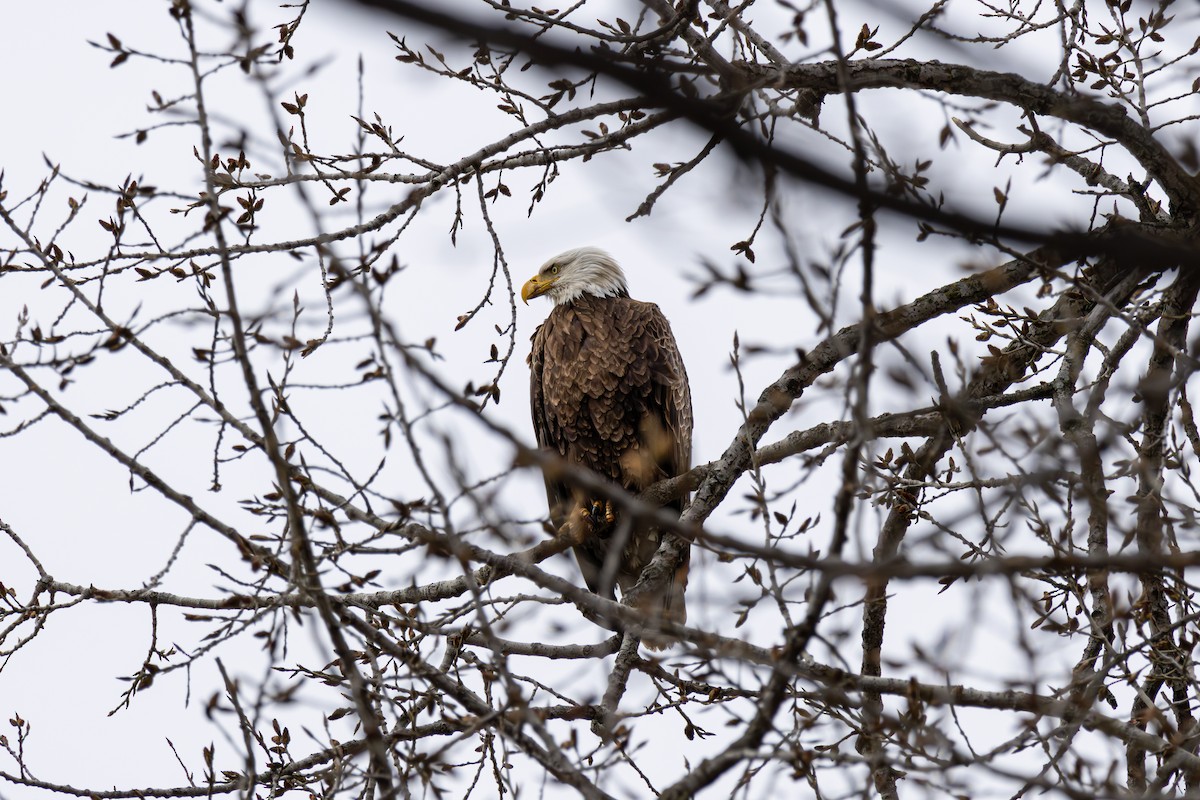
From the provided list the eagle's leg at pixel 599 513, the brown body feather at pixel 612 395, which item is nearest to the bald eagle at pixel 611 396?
the brown body feather at pixel 612 395

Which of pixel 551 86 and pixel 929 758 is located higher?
pixel 551 86

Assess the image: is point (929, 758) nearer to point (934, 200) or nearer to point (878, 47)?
point (934, 200)

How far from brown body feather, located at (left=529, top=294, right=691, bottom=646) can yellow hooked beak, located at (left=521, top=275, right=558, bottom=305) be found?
37 cm

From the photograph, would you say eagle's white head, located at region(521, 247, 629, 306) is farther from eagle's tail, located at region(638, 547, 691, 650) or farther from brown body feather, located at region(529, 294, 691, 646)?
eagle's tail, located at region(638, 547, 691, 650)

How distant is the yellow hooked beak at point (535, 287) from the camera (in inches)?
281

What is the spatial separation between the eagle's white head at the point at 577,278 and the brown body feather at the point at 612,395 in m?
0.25

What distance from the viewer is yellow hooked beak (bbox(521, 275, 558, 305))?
713cm

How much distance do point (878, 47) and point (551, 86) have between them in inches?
48.4

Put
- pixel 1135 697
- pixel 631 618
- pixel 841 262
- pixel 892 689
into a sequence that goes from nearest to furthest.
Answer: pixel 841 262
pixel 631 618
pixel 892 689
pixel 1135 697

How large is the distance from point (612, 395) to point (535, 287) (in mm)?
1034

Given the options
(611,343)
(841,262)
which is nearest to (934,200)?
(841,262)

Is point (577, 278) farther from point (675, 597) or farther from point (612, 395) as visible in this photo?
point (675, 597)

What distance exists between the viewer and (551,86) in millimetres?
3467

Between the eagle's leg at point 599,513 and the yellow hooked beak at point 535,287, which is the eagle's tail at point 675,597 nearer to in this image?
the eagle's leg at point 599,513
